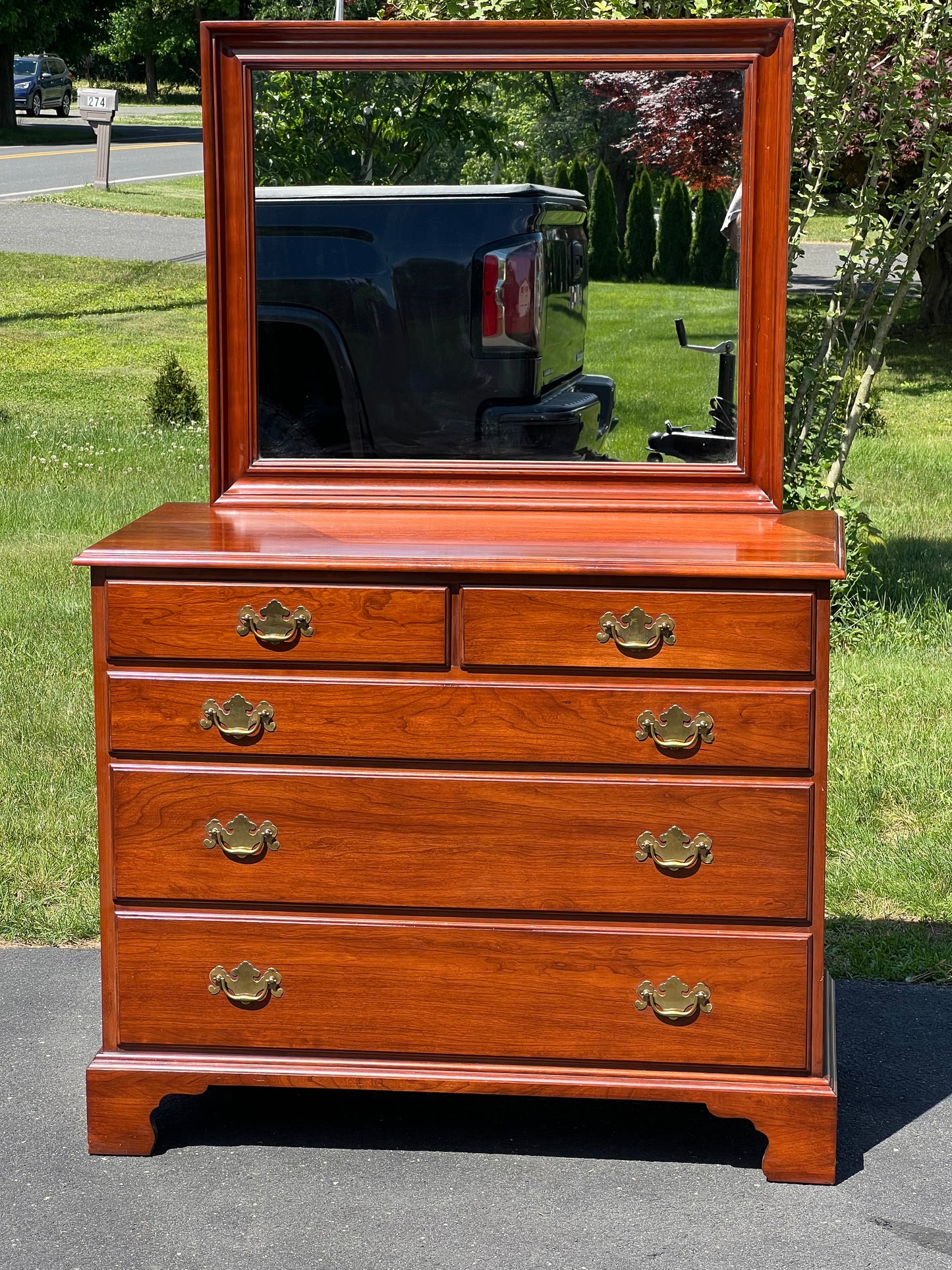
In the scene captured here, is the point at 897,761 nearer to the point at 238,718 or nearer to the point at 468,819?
the point at 468,819

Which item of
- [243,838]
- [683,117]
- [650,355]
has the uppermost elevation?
[683,117]

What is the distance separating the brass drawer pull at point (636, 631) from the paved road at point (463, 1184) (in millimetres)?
1038

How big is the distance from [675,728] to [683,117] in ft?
4.40

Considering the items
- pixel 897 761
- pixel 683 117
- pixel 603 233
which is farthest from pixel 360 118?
pixel 897 761

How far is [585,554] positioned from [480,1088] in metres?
1.05

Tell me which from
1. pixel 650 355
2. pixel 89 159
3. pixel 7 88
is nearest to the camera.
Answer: pixel 650 355

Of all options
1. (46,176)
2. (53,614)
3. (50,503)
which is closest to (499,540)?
(53,614)

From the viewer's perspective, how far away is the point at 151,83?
43469 millimetres

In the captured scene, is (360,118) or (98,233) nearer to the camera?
(360,118)

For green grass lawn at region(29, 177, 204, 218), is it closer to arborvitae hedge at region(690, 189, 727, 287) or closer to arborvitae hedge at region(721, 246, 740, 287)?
arborvitae hedge at region(690, 189, 727, 287)

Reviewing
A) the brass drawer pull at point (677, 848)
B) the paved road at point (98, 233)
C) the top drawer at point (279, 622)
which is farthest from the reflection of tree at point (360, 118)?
the paved road at point (98, 233)

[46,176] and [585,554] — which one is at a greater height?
[46,176]

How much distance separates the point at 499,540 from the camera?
2.96 metres

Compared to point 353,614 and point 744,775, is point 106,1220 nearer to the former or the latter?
point 353,614
